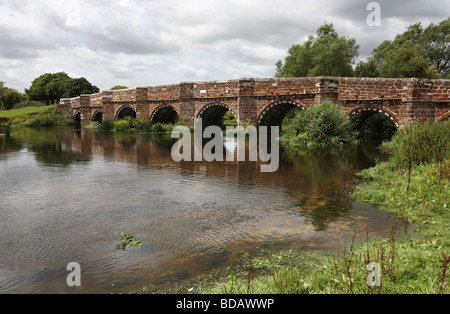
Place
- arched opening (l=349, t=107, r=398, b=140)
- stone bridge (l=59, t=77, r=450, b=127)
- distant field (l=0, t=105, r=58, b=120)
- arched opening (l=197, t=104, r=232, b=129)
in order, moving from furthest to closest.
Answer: distant field (l=0, t=105, r=58, b=120) → arched opening (l=197, t=104, r=232, b=129) → arched opening (l=349, t=107, r=398, b=140) → stone bridge (l=59, t=77, r=450, b=127)

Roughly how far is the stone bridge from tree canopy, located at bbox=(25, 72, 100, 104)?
66.2ft

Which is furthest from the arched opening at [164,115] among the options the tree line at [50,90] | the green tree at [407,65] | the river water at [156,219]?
the tree line at [50,90]

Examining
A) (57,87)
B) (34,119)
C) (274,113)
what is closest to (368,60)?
(274,113)

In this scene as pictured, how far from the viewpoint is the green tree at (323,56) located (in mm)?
33312

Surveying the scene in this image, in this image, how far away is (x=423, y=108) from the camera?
723 inches

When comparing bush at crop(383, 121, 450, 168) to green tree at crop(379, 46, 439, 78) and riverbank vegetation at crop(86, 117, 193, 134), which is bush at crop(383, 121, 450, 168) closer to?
riverbank vegetation at crop(86, 117, 193, 134)

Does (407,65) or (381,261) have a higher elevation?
(407,65)

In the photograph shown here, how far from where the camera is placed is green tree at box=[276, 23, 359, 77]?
33312 millimetres

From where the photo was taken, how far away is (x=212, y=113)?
28938 mm

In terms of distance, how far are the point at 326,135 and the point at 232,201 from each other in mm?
11032

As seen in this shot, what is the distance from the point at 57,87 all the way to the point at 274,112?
43376 millimetres

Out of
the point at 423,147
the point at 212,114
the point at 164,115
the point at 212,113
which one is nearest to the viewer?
the point at 423,147

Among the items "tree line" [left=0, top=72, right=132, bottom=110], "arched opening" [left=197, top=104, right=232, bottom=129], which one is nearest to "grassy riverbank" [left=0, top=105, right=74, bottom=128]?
"tree line" [left=0, top=72, right=132, bottom=110]

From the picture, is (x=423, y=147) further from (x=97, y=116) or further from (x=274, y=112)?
(x=97, y=116)
